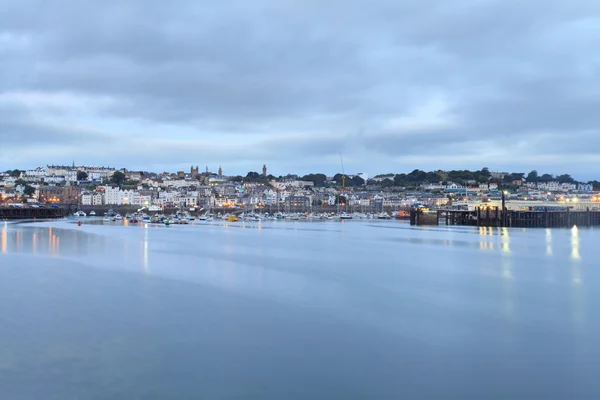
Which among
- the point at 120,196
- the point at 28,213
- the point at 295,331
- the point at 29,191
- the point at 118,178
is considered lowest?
the point at 295,331

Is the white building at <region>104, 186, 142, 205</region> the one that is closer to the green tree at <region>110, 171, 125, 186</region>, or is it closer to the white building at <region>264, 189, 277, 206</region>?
the white building at <region>264, 189, 277, 206</region>

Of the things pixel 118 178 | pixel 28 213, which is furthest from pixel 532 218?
pixel 118 178

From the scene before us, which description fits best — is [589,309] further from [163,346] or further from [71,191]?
[71,191]

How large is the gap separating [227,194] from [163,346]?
154022 millimetres

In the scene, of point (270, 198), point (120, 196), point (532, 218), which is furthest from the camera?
point (270, 198)

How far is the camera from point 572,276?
25438 mm

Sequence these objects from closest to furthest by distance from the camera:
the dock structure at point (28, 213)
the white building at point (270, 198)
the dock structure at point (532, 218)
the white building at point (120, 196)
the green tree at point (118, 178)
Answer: the dock structure at point (532, 218)
the dock structure at point (28, 213)
the white building at point (120, 196)
the white building at point (270, 198)
the green tree at point (118, 178)

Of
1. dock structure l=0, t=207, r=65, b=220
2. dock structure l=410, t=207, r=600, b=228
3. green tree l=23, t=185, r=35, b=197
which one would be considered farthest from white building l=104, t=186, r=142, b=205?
dock structure l=410, t=207, r=600, b=228

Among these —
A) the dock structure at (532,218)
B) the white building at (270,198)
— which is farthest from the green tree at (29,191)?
the dock structure at (532,218)

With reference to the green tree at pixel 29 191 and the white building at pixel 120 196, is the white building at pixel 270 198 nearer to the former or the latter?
the white building at pixel 120 196

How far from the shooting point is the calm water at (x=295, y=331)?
1055 cm

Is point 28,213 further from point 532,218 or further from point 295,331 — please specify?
point 295,331

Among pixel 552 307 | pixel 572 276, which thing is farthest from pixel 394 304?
pixel 572 276

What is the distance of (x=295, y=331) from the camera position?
14375 mm
